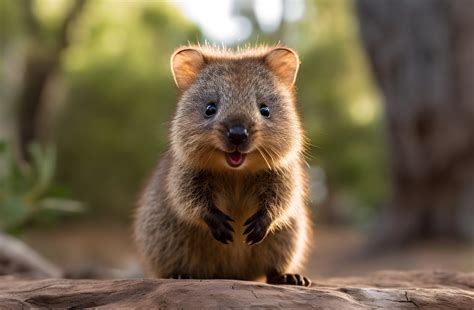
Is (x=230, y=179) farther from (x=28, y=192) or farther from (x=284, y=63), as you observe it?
(x=28, y=192)

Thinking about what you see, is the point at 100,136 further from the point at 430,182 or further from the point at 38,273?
the point at 38,273

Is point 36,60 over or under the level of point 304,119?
over

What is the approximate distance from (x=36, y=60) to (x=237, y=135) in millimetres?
16828

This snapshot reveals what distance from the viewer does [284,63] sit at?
5160 millimetres

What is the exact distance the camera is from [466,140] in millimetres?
12914

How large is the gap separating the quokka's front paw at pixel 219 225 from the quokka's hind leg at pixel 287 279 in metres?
0.62

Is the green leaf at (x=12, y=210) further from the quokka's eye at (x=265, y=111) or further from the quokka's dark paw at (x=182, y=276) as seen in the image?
the quokka's eye at (x=265, y=111)

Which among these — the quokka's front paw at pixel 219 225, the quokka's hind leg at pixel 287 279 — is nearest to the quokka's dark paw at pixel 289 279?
the quokka's hind leg at pixel 287 279

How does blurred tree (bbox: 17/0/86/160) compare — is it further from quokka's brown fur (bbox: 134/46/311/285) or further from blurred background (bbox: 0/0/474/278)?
quokka's brown fur (bbox: 134/46/311/285)

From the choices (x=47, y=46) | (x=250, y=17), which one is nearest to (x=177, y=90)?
(x=47, y=46)

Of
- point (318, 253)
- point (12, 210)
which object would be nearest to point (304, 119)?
point (12, 210)

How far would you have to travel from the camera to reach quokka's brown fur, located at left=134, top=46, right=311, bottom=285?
4602mm

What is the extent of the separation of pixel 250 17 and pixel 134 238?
870 inches

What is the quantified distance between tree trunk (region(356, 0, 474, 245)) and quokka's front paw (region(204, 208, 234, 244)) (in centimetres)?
927
